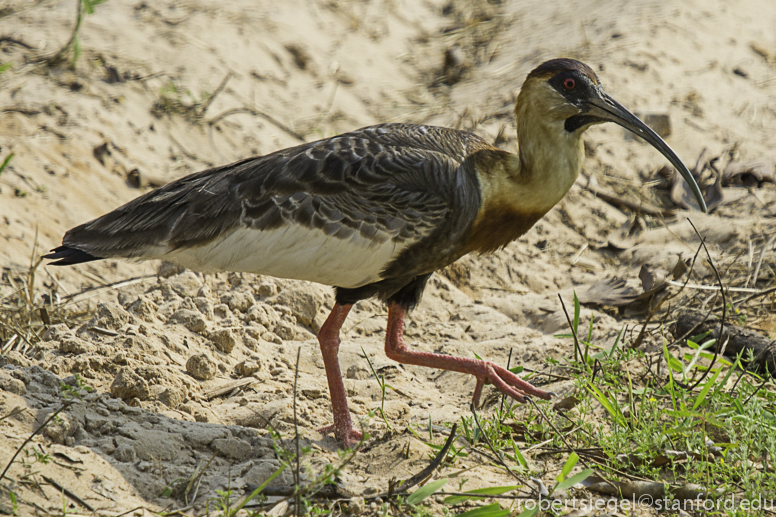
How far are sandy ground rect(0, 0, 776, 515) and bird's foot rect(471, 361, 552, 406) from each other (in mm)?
221

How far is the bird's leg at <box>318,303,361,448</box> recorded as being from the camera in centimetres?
399

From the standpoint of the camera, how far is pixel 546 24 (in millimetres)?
10047

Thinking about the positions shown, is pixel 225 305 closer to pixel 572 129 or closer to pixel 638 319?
pixel 572 129

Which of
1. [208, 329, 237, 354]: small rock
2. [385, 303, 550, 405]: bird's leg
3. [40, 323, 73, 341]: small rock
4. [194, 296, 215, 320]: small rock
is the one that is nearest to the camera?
[385, 303, 550, 405]: bird's leg

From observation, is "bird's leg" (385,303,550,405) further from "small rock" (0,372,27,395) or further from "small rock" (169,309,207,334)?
"small rock" (0,372,27,395)

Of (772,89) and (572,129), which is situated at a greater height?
(772,89)

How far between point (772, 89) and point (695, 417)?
19.9 ft

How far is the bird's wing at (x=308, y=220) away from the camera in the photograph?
400 centimetres

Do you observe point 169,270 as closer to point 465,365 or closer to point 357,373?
point 357,373

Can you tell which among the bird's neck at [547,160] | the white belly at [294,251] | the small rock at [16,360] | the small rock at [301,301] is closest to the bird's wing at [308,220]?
the white belly at [294,251]

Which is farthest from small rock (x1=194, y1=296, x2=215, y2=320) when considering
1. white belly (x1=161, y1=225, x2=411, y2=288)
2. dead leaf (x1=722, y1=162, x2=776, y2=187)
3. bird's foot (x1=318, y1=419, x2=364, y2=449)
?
dead leaf (x1=722, y1=162, x2=776, y2=187)

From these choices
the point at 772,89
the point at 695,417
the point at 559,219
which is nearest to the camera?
the point at 695,417

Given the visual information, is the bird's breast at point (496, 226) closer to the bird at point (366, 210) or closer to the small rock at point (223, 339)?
the bird at point (366, 210)

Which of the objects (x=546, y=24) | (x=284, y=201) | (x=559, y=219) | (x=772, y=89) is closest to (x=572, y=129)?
(x=284, y=201)
